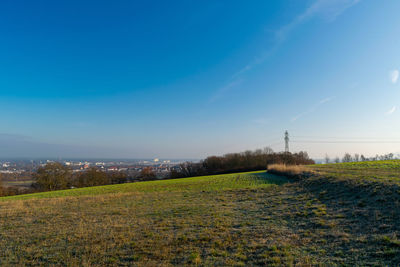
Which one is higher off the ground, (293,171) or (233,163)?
(293,171)

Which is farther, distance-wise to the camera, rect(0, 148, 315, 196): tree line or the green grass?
rect(0, 148, 315, 196): tree line

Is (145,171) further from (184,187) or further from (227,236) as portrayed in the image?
(227,236)

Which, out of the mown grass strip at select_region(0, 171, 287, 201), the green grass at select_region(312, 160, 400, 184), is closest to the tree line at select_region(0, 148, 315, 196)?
the mown grass strip at select_region(0, 171, 287, 201)

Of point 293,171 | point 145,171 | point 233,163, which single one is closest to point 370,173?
point 293,171

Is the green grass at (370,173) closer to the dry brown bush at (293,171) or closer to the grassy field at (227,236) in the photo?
the dry brown bush at (293,171)

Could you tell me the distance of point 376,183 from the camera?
38.0ft

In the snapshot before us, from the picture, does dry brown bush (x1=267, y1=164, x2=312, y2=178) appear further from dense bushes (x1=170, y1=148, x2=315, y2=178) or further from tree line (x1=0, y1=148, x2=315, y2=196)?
dense bushes (x1=170, y1=148, x2=315, y2=178)

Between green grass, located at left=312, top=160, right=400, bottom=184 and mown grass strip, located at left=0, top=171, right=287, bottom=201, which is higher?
green grass, located at left=312, top=160, right=400, bottom=184

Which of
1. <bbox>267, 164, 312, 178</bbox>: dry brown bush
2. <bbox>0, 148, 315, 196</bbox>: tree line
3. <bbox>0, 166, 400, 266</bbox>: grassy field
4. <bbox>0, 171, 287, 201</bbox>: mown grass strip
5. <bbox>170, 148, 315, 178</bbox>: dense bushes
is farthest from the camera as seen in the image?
<bbox>170, 148, 315, 178</bbox>: dense bushes

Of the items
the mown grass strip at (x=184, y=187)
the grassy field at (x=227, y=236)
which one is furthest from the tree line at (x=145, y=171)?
the grassy field at (x=227, y=236)

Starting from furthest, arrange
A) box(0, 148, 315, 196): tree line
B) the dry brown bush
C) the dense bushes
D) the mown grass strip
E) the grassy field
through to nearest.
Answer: the dense bushes
box(0, 148, 315, 196): tree line
the dry brown bush
the mown grass strip
the grassy field

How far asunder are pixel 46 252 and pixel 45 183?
2045 inches

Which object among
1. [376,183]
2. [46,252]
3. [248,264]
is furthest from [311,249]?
[376,183]

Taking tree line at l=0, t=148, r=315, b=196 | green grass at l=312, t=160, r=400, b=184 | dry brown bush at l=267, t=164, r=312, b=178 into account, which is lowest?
tree line at l=0, t=148, r=315, b=196
